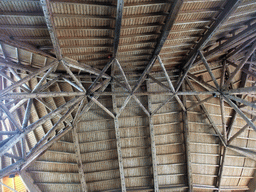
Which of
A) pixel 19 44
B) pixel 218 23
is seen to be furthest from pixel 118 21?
pixel 218 23

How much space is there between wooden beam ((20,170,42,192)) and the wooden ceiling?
61mm

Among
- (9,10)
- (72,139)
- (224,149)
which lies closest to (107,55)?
(9,10)

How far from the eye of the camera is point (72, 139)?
45.2 ft

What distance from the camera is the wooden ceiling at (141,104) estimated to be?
9.95 m

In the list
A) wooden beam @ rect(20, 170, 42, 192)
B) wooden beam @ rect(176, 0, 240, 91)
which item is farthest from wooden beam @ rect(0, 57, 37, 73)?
wooden beam @ rect(176, 0, 240, 91)

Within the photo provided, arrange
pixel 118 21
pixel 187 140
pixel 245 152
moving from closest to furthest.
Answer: pixel 118 21 → pixel 245 152 → pixel 187 140

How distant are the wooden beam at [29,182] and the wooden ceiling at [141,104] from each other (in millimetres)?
61

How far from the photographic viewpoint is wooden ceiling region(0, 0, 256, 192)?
9945mm

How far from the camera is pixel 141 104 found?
1272cm

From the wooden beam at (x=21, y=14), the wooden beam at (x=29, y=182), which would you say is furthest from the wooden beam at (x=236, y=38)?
the wooden beam at (x=29, y=182)

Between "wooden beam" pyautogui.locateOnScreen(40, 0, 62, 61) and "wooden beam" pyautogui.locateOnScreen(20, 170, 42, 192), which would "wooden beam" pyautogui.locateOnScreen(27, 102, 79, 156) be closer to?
"wooden beam" pyautogui.locateOnScreen(40, 0, 62, 61)

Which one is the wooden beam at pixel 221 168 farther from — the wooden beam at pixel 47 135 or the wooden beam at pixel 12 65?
the wooden beam at pixel 12 65

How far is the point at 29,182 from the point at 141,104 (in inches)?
352

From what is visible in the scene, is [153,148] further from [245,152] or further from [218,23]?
[218,23]
